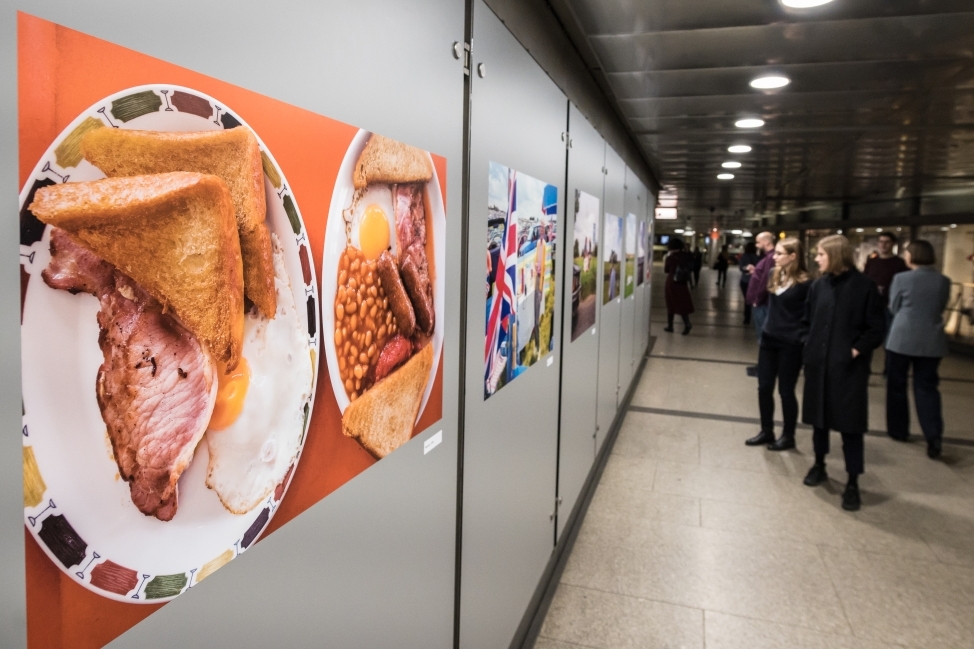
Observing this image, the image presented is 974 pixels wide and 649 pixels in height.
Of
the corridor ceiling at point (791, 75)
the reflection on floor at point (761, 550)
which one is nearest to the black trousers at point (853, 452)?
the reflection on floor at point (761, 550)

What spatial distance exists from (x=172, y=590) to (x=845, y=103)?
16.3 ft

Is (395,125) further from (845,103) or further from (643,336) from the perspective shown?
(643,336)

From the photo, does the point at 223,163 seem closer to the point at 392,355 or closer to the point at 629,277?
the point at 392,355

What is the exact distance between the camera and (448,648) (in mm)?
1896

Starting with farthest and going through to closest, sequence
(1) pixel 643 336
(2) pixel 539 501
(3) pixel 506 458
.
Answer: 1. (1) pixel 643 336
2. (2) pixel 539 501
3. (3) pixel 506 458

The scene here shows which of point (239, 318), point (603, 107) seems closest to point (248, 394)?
point (239, 318)

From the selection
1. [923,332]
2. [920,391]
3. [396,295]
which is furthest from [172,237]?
[920,391]

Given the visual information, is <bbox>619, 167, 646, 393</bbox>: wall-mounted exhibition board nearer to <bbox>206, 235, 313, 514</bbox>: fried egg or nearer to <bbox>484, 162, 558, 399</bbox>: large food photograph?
<bbox>484, 162, 558, 399</bbox>: large food photograph

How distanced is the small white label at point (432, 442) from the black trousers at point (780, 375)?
3.85m

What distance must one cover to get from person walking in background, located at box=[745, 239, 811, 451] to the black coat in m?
0.47

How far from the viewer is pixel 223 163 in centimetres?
87

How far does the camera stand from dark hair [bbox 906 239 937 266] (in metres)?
5.21

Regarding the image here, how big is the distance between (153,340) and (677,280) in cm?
1191

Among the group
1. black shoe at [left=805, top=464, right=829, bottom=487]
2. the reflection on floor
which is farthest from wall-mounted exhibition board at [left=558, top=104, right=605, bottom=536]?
black shoe at [left=805, top=464, right=829, bottom=487]
